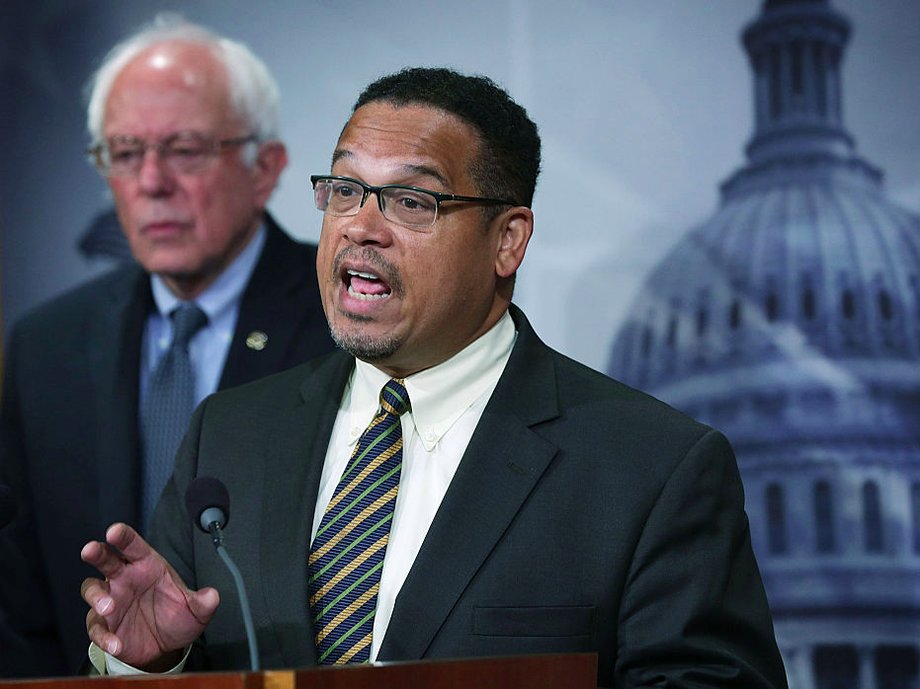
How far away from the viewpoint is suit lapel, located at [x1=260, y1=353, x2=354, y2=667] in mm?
2197

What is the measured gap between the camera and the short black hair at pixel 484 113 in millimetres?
2447

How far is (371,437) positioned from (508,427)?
25 cm

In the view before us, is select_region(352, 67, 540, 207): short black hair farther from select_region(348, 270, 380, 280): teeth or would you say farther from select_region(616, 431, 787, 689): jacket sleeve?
select_region(616, 431, 787, 689): jacket sleeve

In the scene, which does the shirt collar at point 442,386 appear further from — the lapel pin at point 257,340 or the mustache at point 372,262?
the lapel pin at point 257,340

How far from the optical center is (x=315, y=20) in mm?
4031

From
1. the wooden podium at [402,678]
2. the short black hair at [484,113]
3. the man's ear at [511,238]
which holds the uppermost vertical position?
the short black hair at [484,113]

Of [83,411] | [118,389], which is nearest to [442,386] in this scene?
[118,389]

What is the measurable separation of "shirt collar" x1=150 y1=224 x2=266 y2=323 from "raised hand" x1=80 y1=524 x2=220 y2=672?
168 centimetres

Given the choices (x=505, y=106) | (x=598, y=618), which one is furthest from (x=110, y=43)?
(x=598, y=618)

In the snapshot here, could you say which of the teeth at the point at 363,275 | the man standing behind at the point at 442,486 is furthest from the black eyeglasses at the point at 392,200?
the teeth at the point at 363,275

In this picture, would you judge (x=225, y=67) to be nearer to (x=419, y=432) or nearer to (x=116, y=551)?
(x=419, y=432)

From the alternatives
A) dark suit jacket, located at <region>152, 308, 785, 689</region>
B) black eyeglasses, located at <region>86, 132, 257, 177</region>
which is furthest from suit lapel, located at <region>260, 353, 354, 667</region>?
black eyeglasses, located at <region>86, 132, 257, 177</region>

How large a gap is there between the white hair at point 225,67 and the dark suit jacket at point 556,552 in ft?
5.48

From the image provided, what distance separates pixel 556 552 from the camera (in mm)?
2219
